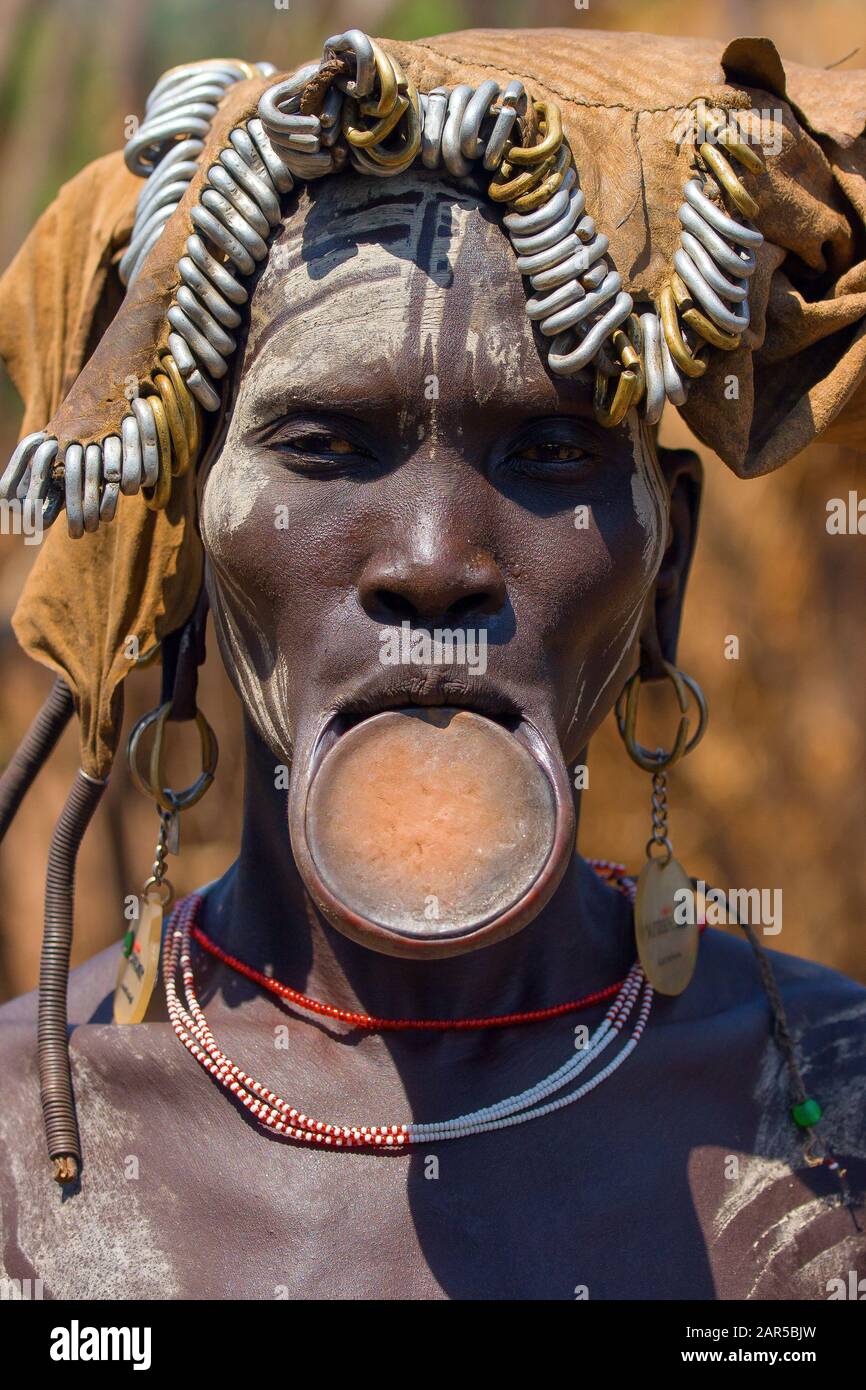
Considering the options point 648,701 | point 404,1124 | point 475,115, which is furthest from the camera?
point 648,701

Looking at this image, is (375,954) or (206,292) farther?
(375,954)

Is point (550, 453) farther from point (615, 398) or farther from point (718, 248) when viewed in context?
point (718, 248)

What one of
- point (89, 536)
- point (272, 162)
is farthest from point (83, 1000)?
point (272, 162)

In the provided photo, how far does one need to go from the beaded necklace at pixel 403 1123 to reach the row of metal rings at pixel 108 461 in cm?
81

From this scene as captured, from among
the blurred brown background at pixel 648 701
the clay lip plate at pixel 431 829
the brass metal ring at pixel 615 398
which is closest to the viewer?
the clay lip plate at pixel 431 829

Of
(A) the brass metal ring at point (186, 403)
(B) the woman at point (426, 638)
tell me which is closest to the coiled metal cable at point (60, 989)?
(B) the woman at point (426, 638)

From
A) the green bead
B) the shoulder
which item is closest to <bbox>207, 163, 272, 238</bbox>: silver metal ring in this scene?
the shoulder

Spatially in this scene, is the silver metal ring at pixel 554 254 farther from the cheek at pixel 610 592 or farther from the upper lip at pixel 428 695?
the upper lip at pixel 428 695

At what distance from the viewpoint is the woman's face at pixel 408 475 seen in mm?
2229

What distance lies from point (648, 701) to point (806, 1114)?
3.44 meters

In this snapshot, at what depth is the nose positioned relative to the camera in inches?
86.0

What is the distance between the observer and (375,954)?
103 inches

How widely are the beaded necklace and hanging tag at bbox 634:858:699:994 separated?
5 cm

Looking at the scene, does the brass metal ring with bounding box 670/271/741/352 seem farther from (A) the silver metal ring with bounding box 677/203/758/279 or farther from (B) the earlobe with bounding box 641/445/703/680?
(B) the earlobe with bounding box 641/445/703/680
